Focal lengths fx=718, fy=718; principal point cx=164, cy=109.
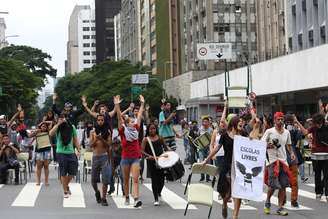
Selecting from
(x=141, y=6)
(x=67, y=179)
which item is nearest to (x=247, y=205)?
(x=67, y=179)

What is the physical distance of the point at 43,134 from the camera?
19.6 metres

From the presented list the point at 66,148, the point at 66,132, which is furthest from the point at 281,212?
the point at 66,132

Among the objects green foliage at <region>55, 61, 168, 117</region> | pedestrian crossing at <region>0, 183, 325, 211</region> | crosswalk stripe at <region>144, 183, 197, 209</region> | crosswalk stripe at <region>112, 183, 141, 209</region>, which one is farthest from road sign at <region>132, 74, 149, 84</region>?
crosswalk stripe at <region>112, 183, 141, 209</region>

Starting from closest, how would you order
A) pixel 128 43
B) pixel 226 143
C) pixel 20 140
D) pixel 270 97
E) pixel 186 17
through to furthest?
1. pixel 226 143
2. pixel 20 140
3. pixel 270 97
4. pixel 186 17
5. pixel 128 43

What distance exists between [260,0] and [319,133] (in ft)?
203

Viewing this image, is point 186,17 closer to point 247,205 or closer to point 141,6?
point 141,6

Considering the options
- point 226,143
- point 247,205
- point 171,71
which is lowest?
point 247,205

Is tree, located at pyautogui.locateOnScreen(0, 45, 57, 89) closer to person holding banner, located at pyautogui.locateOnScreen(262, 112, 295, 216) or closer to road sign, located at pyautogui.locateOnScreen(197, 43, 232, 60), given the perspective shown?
road sign, located at pyautogui.locateOnScreen(197, 43, 232, 60)

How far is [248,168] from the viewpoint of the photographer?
39.8 feet

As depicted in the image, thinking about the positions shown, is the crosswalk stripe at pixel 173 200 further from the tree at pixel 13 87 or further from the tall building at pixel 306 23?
the tree at pixel 13 87

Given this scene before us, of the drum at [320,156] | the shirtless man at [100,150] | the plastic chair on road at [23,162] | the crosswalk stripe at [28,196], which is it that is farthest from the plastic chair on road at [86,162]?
the drum at [320,156]

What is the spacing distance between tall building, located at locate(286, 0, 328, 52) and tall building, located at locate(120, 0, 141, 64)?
8716cm

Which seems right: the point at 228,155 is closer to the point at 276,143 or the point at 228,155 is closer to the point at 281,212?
the point at 276,143

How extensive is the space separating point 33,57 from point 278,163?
103m
